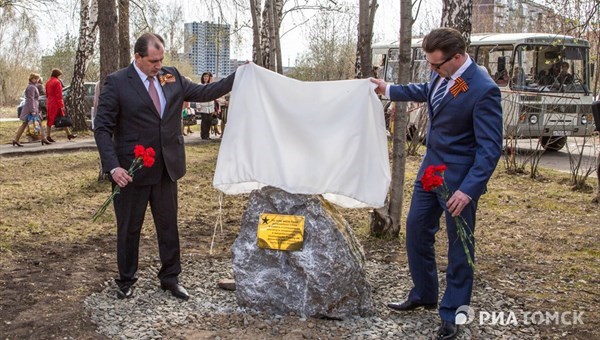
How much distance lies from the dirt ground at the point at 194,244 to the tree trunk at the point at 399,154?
0.59ft

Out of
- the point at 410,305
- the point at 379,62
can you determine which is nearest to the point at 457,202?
the point at 410,305

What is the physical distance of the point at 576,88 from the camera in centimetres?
1560

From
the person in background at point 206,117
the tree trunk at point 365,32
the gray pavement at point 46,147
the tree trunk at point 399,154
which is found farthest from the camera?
the person in background at point 206,117

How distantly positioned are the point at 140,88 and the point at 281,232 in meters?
1.51

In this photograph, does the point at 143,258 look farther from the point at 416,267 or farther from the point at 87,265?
the point at 416,267

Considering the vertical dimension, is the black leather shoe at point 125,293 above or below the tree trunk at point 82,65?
below

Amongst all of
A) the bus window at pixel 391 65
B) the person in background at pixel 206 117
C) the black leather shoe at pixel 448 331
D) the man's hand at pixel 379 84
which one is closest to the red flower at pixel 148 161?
the man's hand at pixel 379 84

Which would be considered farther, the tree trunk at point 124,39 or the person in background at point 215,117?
the person in background at point 215,117

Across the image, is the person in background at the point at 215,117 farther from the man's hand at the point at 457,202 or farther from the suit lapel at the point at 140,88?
the man's hand at the point at 457,202

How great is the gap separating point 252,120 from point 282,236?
2.93 ft

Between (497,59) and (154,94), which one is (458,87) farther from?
(497,59)

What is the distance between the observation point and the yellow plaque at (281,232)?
4.36 m

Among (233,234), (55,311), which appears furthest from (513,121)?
(55,311)

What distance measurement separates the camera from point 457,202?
3.80 meters
